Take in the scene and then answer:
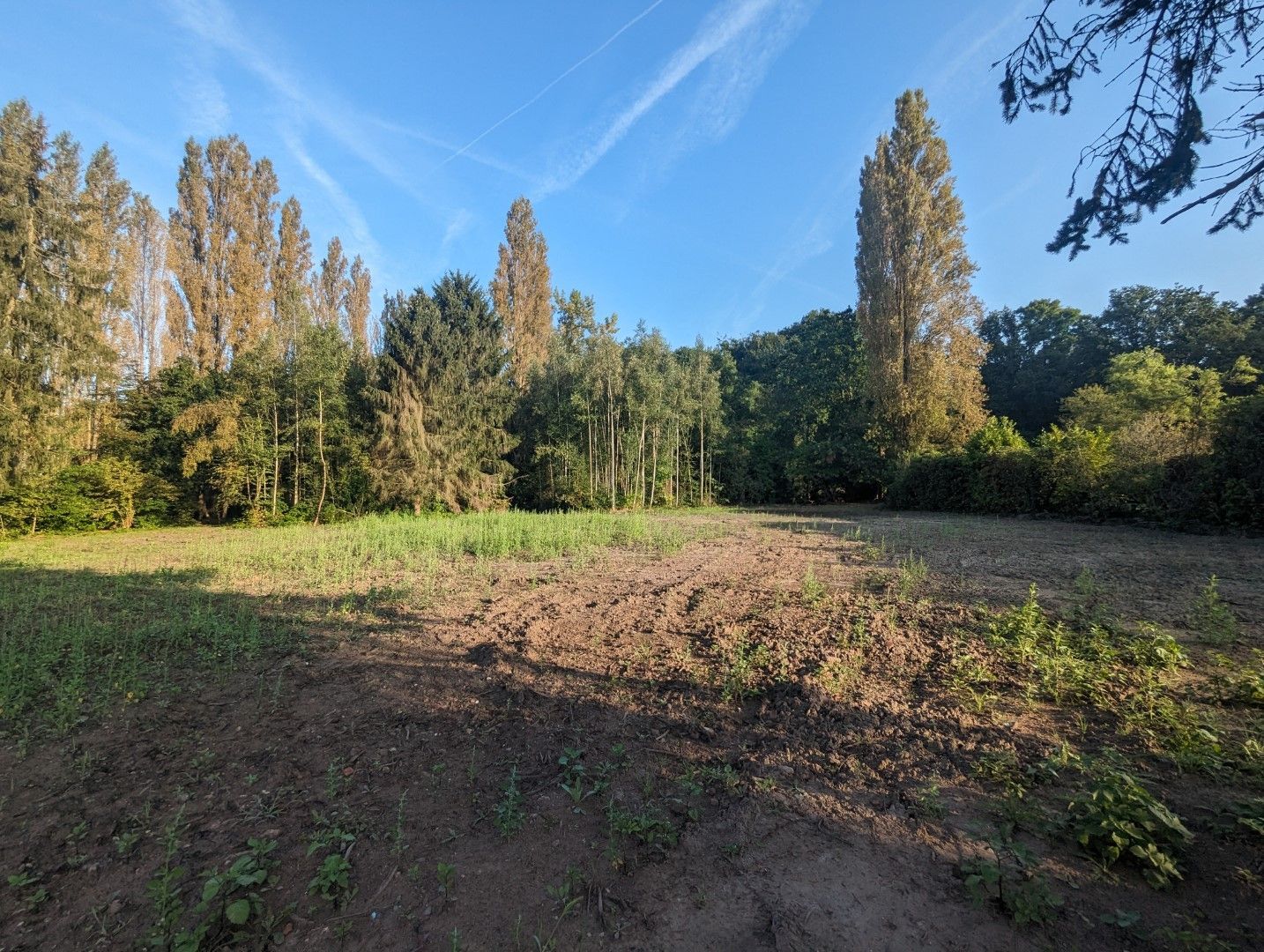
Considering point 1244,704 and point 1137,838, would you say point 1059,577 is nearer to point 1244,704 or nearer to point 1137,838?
point 1244,704

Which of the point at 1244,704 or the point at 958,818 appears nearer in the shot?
the point at 958,818

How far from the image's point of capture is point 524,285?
25.4 m

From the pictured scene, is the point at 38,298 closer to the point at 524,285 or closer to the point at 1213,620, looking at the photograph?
the point at 524,285

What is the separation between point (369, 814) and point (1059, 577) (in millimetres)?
7083

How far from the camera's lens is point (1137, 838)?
1873 mm

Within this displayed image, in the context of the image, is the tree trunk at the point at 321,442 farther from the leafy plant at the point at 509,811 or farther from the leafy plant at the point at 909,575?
the leafy plant at the point at 509,811

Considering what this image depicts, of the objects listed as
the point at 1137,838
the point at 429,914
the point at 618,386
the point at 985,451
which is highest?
the point at 618,386

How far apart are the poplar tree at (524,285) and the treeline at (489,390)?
0.11m

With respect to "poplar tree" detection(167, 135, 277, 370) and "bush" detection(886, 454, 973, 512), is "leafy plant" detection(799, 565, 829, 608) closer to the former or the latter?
"bush" detection(886, 454, 973, 512)

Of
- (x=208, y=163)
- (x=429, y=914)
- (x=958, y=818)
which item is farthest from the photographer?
(x=208, y=163)

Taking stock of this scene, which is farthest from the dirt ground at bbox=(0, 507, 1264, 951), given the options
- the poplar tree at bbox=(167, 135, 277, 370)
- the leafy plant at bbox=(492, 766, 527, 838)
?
the poplar tree at bbox=(167, 135, 277, 370)

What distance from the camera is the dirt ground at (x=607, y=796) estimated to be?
1.74 metres

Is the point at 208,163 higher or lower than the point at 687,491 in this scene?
higher

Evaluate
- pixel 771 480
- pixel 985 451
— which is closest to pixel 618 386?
pixel 771 480
